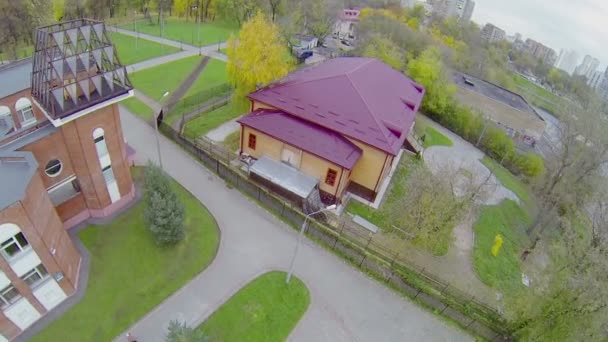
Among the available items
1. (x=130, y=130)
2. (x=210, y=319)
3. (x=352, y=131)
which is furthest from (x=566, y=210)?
(x=130, y=130)

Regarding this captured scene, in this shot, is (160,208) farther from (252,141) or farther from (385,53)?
(385,53)

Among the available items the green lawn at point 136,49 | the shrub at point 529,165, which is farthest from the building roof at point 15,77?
the shrub at point 529,165

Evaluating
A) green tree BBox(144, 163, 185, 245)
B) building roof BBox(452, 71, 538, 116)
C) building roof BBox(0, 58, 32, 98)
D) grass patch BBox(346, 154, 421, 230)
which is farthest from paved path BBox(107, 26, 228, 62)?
building roof BBox(452, 71, 538, 116)

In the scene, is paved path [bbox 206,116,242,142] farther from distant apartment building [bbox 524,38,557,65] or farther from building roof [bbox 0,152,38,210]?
distant apartment building [bbox 524,38,557,65]

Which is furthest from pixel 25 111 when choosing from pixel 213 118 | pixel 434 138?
pixel 434 138

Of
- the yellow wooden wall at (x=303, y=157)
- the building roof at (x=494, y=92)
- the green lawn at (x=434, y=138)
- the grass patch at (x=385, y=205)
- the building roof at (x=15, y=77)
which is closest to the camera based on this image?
the building roof at (x=15, y=77)

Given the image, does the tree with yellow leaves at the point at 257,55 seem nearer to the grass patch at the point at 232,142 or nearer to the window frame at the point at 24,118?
the grass patch at the point at 232,142

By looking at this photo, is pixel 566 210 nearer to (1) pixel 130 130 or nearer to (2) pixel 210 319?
(2) pixel 210 319
